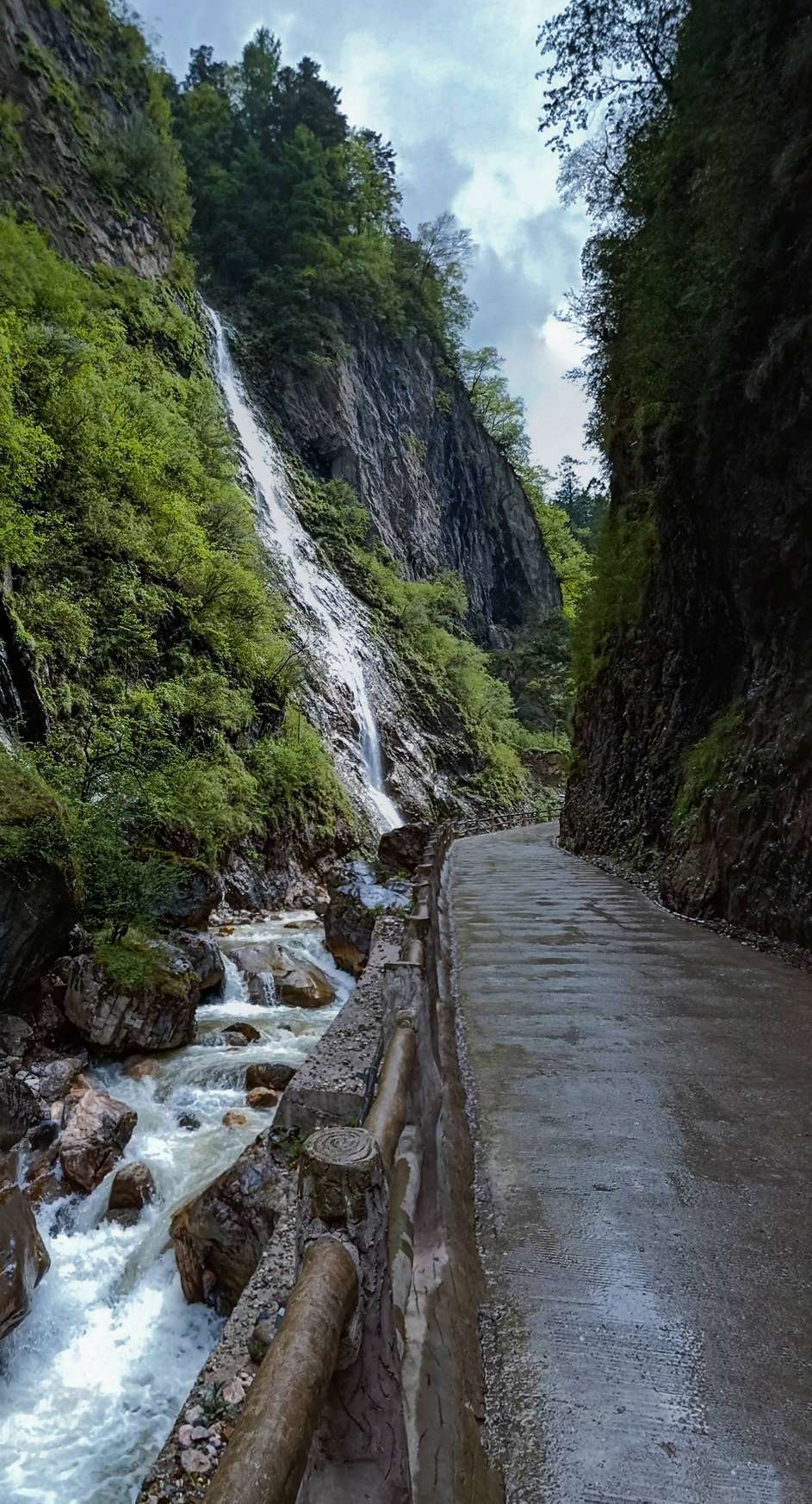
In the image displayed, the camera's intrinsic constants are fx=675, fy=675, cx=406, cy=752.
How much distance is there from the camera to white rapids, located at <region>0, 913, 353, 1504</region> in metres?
3.62

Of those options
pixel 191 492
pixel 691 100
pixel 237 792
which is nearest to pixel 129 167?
pixel 191 492

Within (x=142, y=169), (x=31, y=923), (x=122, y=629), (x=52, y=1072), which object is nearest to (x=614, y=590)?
(x=122, y=629)

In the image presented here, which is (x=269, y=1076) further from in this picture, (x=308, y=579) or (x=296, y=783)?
(x=308, y=579)

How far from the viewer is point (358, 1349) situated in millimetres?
1396

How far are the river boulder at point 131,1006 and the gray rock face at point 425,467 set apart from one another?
100 ft

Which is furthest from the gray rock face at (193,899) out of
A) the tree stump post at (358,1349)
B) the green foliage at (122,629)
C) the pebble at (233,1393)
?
the tree stump post at (358,1349)

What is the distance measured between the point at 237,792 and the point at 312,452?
25.4 metres

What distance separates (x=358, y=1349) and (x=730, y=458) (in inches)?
414

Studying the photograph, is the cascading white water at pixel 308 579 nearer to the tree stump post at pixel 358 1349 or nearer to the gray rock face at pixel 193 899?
the gray rock face at pixel 193 899

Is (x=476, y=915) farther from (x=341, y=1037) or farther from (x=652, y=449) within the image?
(x=652, y=449)

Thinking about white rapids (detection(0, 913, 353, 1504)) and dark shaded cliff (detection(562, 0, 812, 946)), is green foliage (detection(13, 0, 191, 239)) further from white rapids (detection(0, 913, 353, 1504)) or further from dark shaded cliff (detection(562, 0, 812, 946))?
white rapids (detection(0, 913, 353, 1504))

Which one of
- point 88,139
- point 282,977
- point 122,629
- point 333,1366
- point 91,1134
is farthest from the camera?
point 88,139

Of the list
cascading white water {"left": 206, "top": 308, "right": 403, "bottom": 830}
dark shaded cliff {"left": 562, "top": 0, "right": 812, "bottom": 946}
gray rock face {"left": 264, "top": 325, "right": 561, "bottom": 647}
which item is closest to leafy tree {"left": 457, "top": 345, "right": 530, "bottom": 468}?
gray rock face {"left": 264, "top": 325, "right": 561, "bottom": 647}

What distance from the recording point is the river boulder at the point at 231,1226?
12.3 ft
